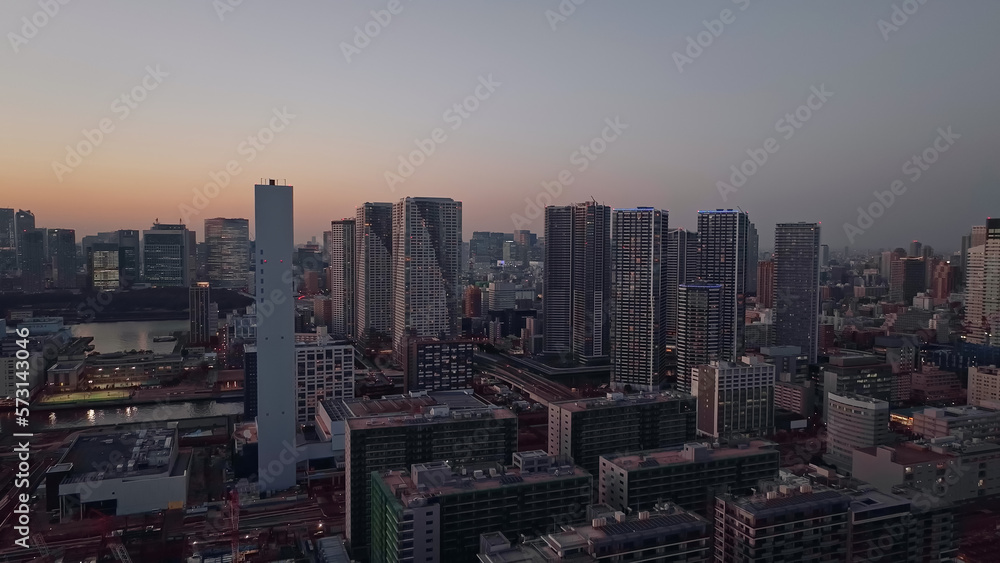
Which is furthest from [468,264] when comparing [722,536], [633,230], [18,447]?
[722,536]

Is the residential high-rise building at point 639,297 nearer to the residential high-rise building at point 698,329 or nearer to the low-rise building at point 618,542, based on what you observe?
the residential high-rise building at point 698,329

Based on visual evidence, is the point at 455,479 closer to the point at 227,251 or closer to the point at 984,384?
the point at 984,384

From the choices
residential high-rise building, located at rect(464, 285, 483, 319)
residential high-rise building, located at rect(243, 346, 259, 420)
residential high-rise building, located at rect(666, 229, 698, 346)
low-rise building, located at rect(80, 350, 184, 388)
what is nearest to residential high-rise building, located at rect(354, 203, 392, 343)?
residential high-rise building, located at rect(464, 285, 483, 319)

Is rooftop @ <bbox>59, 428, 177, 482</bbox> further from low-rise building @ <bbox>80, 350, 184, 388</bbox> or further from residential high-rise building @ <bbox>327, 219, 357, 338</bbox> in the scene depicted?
residential high-rise building @ <bbox>327, 219, 357, 338</bbox>

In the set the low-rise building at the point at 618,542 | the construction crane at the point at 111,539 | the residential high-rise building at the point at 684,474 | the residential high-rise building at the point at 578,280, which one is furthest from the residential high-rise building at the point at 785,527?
the residential high-rise building at the point at 578,280

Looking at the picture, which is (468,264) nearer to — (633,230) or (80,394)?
(633,230)
